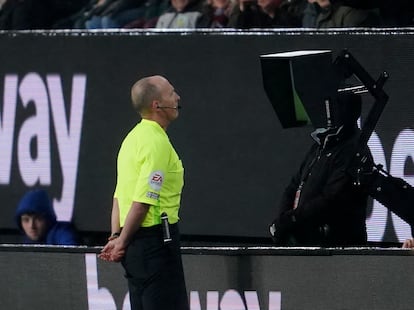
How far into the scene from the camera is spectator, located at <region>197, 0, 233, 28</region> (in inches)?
416

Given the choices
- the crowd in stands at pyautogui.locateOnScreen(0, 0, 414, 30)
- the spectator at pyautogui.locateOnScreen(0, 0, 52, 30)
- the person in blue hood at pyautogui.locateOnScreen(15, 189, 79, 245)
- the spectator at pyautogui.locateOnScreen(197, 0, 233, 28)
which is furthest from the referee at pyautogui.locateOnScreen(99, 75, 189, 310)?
the spectator at pyautogui.locateOnScreen(0, 0, 52, 30)

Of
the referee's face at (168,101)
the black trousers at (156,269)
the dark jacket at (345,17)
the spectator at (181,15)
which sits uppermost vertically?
the spectator at (181,15)

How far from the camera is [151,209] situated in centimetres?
699

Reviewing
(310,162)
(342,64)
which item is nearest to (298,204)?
(310,162)

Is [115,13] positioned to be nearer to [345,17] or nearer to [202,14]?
[202,14]

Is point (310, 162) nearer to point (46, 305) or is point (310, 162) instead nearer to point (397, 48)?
point (397, 48)

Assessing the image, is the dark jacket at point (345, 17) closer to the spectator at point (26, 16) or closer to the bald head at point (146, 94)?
the bald head at point (146, 94)

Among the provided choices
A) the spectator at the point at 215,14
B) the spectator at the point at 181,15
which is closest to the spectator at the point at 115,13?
the spectator at the point at 181,15

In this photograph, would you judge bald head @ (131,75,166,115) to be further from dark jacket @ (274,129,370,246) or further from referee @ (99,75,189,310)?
dark jacket @ (274,129,370,246)

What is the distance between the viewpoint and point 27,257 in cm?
837

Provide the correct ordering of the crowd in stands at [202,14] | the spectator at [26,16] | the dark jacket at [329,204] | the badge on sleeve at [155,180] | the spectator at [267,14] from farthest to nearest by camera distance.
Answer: the spectator at [26,16] → the spectator at [267,14] → the crowd in stands at [202,14] → the dark jacket at [329,204] → the badge on sleeve at [155,180]

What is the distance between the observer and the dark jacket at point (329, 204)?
752 centimetres

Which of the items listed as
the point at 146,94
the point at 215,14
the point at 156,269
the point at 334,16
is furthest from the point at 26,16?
the point at 156,269

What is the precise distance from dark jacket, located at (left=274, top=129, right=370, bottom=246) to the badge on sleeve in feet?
3.42
